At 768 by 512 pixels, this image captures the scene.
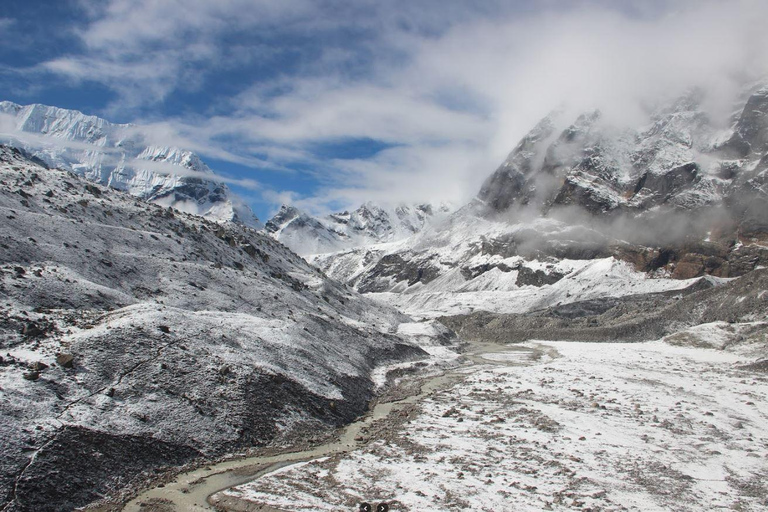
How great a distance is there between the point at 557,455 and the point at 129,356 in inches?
1015

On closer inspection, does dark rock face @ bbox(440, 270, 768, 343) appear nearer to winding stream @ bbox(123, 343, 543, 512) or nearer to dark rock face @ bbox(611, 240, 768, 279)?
dark rock face @ bbox(611, 240, 768, 279)

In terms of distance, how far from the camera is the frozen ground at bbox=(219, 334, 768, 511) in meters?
20.2

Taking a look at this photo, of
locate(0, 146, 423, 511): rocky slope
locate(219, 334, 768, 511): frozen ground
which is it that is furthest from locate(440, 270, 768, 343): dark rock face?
locate(0, 146, 423, 511): rocky slope

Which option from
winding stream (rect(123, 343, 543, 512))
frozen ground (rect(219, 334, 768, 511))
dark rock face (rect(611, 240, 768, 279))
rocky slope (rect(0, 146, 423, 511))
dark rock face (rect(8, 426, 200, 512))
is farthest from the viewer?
dark rock face (rect(611, 240, 768, 279))

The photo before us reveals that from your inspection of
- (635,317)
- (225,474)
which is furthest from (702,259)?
(225,474)

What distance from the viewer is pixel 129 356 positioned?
28859mm

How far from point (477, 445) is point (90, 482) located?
64.6 feet

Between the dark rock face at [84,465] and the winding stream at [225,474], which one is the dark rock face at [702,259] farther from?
the dark rock face at [84,465]

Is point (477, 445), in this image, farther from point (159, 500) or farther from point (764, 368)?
point (764, 368)

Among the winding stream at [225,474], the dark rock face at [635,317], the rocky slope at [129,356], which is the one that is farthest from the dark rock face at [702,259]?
the winding stream at [225,474]

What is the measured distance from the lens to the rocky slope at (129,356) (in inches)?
846

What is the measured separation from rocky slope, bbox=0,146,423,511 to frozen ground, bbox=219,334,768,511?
19.8 feet

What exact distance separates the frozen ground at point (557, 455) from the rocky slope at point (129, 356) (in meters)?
6.05

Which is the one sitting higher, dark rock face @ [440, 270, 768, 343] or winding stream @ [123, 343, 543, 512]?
dark rock face @ [440, 270, 768, 343]
